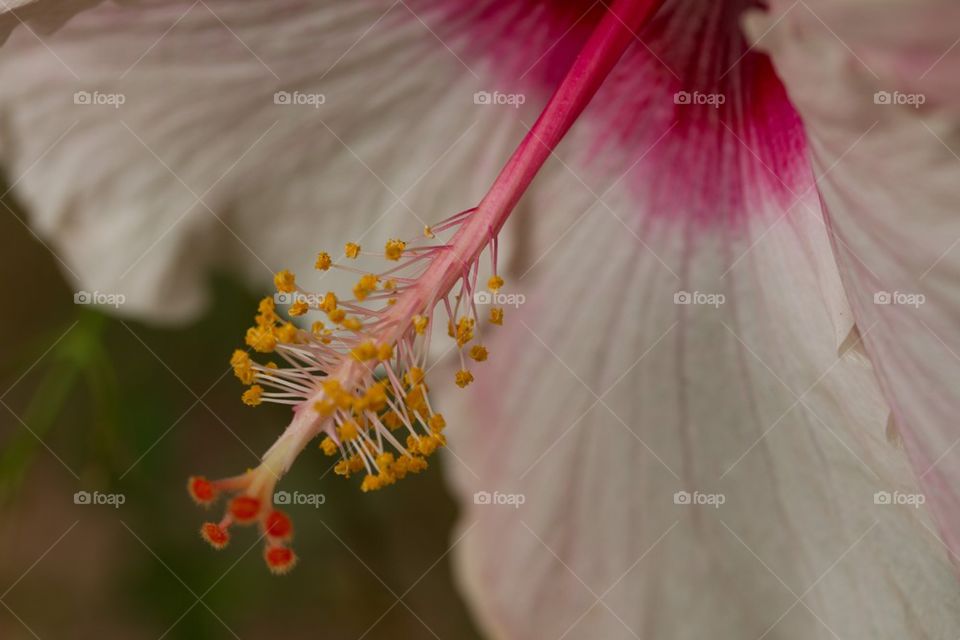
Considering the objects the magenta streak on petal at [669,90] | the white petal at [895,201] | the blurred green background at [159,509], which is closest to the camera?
the white petal at [895,201]

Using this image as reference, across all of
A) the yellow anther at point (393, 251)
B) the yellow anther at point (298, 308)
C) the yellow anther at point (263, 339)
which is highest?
the yellow anther at point (393, 251)

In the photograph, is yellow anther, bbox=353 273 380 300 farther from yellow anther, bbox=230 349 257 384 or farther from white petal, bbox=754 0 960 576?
white petal, bbox=754 0 960 576

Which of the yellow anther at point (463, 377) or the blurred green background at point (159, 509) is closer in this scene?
the yellow anther at point (463, 377)

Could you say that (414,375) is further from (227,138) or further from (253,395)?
(227,138)

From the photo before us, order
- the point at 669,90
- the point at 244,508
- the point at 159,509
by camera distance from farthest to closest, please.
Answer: the point at 159,509 < the point at 669,90 < the point at 244,508

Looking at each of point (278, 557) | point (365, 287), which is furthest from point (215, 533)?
point (365, 287)

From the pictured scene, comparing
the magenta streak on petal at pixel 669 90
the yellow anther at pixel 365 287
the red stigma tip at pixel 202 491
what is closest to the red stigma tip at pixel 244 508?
the red stigma tip at pixel 202 491

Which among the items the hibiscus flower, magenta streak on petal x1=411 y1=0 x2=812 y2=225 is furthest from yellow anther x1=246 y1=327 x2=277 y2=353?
magenta streak on petal x1=411 y1=0 x2=812 y2=225

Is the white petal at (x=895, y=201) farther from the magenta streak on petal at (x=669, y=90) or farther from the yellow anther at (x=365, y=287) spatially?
the yellow anther at (x=365, y=287)
